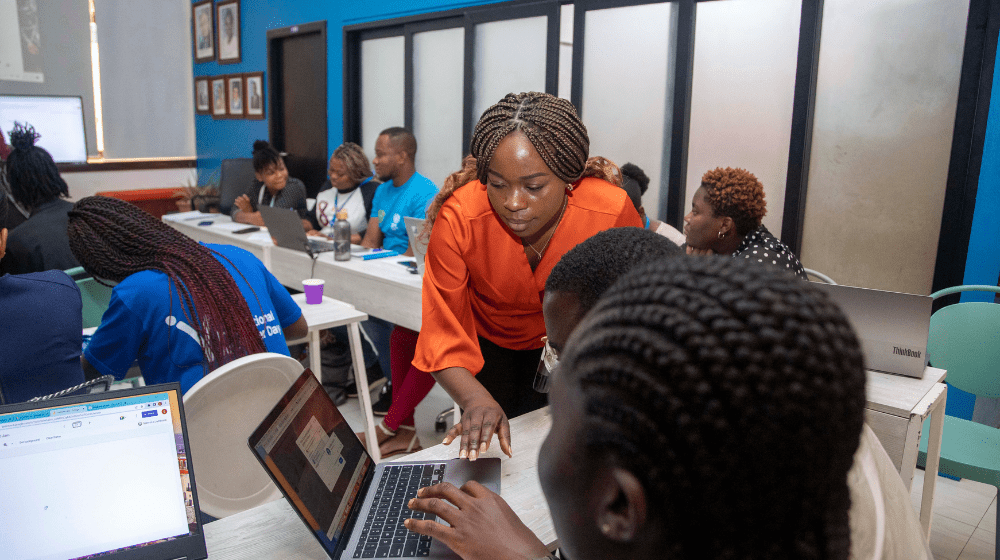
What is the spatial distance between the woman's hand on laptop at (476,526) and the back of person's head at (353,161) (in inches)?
132

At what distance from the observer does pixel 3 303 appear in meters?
1.54

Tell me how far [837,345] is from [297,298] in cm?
253

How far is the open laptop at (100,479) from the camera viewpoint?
0.84 m

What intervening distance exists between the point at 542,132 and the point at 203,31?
7.11 metres

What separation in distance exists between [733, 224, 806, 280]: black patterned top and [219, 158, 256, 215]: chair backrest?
465 centimetres

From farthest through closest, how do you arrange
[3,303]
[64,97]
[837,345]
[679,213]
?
[64,97] < [679,213] < [3,303] < [837,345]

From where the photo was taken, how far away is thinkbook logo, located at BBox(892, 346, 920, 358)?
176cm

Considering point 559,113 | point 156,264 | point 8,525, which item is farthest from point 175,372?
point 559,113

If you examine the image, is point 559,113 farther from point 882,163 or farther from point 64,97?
point 64,97

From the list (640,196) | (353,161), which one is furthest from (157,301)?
(353,161)

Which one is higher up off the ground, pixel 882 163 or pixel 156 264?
pixel 882 163

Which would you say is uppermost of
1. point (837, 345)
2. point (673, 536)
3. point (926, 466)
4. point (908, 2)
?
point (908, 2)

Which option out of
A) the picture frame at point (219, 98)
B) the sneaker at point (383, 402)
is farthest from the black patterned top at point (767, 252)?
the picture frame at point (219, 98)

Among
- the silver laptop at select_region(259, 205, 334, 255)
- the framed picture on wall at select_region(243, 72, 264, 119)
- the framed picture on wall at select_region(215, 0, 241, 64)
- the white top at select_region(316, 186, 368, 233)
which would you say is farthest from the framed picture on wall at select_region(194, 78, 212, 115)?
the silver laptop at select_region(259, 205, 334, 255)
